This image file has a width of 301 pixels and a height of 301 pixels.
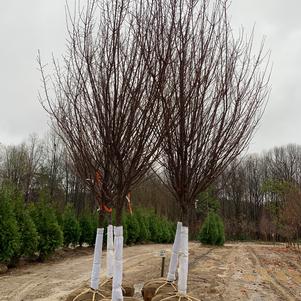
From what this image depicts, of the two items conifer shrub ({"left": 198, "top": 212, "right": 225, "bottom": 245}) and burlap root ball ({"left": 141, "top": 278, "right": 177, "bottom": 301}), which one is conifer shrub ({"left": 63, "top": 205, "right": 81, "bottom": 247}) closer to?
conifer shrub ({"left": 198, "top": 212, "right": 225, "bottom": 245})

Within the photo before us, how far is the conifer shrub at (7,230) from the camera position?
11.9 m

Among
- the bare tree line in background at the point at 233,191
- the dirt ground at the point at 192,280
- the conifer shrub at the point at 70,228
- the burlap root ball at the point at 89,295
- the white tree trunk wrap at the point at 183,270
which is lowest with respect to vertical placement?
the dirt ground at the point at 192,280

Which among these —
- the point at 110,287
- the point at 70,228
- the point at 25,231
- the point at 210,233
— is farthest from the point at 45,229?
the point at 210,233

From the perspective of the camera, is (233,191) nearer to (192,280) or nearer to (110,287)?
(192,280)

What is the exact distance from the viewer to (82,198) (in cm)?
3906

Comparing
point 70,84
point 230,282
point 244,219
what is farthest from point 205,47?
point 244,219

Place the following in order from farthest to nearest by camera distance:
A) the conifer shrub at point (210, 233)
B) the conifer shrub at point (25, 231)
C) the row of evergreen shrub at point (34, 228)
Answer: the conifer shrub at point (210, 233) < the conifer shrub at point (25, 231) < the row of evergreen shrub at point (34, 228)

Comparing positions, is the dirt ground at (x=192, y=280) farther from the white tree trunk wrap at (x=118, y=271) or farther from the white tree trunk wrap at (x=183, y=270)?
the white tree trunk wrap at (x=118, y=271)

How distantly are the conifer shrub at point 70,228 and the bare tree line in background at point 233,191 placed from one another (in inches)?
A: 246

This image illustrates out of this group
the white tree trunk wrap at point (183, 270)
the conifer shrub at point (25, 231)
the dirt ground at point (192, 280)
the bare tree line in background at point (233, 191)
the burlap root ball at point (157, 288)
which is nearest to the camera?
the white tree trunk wrap at point (183, 270)

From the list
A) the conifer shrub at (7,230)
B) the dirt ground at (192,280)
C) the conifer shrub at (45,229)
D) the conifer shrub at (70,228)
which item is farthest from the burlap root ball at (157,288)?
the conifer shrub at (70,228)

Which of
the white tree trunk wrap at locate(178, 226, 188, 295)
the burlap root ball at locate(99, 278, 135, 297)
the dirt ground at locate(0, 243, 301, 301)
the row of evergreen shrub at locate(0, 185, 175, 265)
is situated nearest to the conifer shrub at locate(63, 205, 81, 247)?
the row of evergreen shrub at locate(0, 185, 175, 265)

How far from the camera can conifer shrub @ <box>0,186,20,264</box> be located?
11.9 meters

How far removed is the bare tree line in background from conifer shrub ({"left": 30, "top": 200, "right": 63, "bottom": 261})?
9812mm
